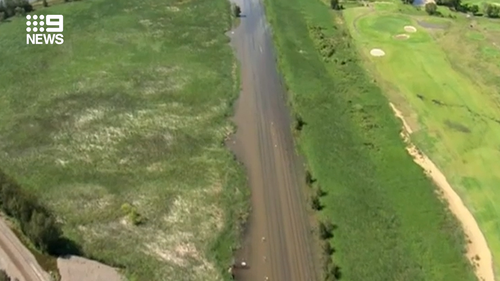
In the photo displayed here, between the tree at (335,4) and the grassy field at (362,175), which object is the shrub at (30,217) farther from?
the tree at (335,4)

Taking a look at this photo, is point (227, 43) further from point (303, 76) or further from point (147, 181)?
point (147, 181)

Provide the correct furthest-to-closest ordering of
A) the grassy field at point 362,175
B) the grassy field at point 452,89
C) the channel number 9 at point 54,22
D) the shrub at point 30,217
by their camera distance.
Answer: the channel number 9 at point 54,22 < the grassy field at point 452,89 < the grassy field at point 362,175 < the shrub at point 30,217

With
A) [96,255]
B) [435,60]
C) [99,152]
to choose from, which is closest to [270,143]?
[99,152]

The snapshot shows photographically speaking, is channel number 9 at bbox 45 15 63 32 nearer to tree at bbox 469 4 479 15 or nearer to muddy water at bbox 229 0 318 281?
muddy water at bbox 229 0 318 281

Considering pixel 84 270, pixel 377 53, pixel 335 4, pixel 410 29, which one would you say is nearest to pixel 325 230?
pixel 84 270

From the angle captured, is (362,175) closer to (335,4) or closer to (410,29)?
(410,29)

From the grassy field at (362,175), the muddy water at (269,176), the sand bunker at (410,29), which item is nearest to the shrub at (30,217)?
the muddy water at (269,176)

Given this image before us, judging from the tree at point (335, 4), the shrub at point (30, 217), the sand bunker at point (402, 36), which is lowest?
the shrub at point (30, 217)

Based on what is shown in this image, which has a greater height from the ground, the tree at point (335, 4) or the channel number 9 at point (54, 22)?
the tree at point (335, 4)
